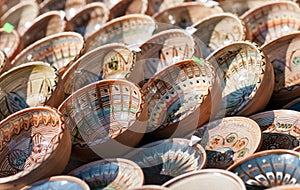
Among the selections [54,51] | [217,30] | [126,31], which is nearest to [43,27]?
[54,51]

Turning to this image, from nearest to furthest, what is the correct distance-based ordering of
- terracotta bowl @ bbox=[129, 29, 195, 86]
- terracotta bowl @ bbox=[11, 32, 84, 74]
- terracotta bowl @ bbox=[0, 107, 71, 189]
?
1. terracotta bowl @ bbox=[0, 107, 71, 189]
2. terracotta bowl @ bbox=[129, 29, 195, 86]
3. terracotta bowl @ bbox=[11, 32, 84, 74]

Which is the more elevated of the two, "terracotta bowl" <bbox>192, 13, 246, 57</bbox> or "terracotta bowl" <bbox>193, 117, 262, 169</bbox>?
"terracotta bowl" <bbox>192, 13, 246, 57</bbox>

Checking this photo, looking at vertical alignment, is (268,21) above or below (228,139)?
above

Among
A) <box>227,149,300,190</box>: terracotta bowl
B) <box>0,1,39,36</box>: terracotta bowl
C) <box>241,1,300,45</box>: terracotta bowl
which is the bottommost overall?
<box>0,1,39,36</box>: terracotta bowl

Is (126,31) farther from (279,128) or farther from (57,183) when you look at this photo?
(57,183)

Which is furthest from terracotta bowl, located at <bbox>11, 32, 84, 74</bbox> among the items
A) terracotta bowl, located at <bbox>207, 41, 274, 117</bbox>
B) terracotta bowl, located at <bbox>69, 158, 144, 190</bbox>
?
terracotta bowl, located at <bbox>69, 158, 144, 190</bbox>

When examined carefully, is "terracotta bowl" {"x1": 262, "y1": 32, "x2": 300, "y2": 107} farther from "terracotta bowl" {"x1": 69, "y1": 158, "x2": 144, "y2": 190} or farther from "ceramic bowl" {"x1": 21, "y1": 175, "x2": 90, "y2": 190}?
"ceramic bowl" {"x1": 21, "y1": 175, "x2": 90, "y2": 190}

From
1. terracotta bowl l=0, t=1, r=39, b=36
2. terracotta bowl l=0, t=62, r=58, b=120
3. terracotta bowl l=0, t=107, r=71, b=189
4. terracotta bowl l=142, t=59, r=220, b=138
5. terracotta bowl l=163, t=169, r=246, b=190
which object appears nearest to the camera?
terracotta bowl l=163, t=169, r=246, b=190
